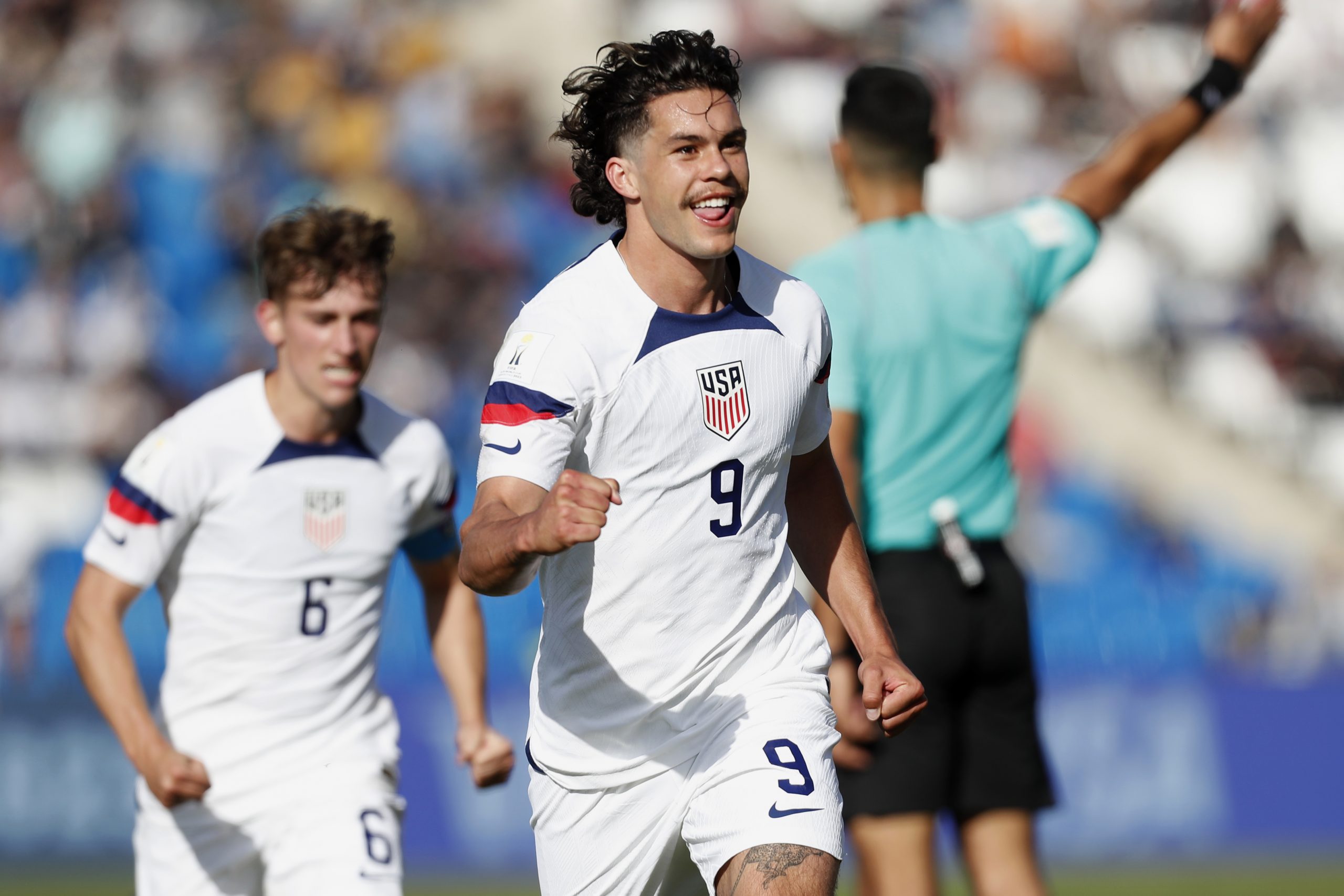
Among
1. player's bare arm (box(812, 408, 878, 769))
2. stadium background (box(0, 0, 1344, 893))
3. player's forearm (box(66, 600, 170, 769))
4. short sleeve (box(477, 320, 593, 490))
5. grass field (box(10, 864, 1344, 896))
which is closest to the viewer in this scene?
short sleeve (box(477, 320, 593, 490))

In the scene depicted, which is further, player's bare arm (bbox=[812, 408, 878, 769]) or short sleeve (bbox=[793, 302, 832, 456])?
player's bare arm (bbox=[812, 408, 878, 769])

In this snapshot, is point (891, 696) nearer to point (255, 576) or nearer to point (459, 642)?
point (459, 642)

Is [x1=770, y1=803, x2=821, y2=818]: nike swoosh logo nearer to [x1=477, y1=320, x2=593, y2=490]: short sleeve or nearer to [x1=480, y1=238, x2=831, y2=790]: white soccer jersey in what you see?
[x1=480, y1=238, x2=831, y2=790]: white soccer jersey

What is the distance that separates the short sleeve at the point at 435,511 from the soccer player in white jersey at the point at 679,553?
57.6 inches

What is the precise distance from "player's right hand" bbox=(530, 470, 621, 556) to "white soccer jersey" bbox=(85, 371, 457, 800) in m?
2.39

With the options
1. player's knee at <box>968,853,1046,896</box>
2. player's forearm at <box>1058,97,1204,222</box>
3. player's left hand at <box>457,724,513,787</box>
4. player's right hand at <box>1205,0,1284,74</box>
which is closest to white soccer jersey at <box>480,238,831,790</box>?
player's left hand at <box>457,724,513,787</box>

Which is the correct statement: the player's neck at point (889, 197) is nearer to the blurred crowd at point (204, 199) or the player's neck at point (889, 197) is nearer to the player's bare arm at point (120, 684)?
the player's bare arm at point (120, 684)

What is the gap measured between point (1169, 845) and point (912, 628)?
6573mm

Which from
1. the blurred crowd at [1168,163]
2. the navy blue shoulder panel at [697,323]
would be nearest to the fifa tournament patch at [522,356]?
the navy blue shoulder panel at [697,323]

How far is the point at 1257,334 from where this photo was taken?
55.0 ft

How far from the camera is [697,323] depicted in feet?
15.0

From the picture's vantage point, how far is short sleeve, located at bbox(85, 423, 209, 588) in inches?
226

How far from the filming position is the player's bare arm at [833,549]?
4.77 meters

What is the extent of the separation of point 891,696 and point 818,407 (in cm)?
89
